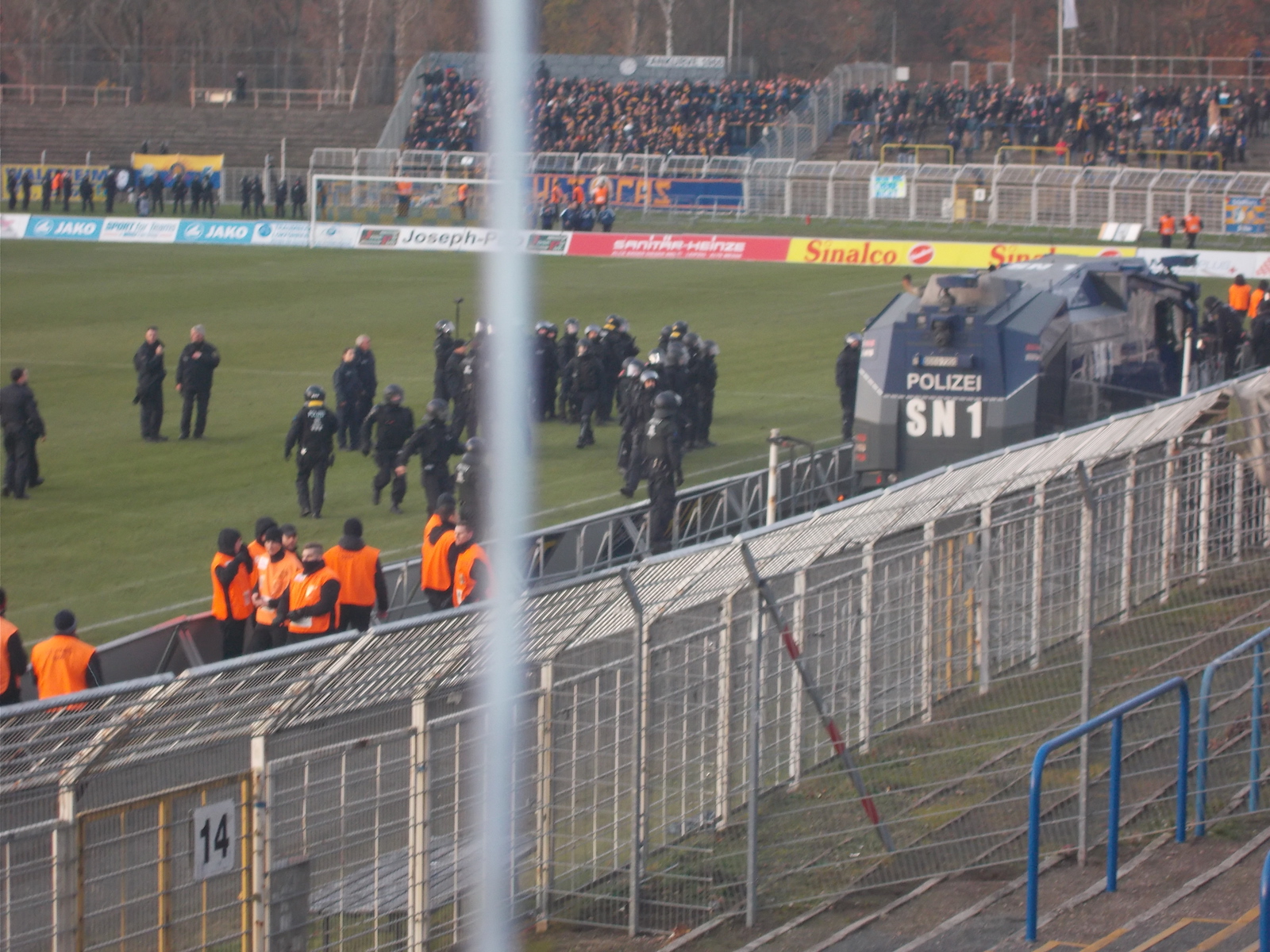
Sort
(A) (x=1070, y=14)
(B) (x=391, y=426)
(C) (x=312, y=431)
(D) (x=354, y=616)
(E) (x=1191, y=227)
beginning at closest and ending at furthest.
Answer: (D) (x=354, y=616) → (C) (x=312, y=431) → (B) (x=391, y=426) → (E) (x=1191, y=227) → (A) (x=1070, y=14)

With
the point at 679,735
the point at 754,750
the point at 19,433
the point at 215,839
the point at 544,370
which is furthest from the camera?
the point at 544,370

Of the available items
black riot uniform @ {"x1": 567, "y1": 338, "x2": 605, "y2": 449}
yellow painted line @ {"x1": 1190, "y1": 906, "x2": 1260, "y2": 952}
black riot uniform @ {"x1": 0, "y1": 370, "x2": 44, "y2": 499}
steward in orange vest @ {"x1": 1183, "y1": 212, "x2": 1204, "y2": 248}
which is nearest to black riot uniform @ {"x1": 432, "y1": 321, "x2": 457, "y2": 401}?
black riot uniform @ {"x1": 567, "y1": 338, "x2": 605, "y2": 449}

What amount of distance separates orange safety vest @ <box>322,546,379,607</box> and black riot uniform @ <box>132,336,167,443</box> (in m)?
10.4

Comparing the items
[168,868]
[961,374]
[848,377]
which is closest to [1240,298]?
[848,377]

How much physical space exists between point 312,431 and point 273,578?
6037mm

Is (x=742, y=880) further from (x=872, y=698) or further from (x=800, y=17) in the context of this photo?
(x=800, y=17)

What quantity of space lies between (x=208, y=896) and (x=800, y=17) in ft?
265

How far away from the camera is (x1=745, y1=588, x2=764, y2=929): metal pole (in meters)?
8.08

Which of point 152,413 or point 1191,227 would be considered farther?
point 1191,227

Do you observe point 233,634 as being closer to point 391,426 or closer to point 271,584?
point 271,584

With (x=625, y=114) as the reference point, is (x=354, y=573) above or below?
below

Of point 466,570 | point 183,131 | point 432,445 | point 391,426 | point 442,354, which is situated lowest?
point 466,570

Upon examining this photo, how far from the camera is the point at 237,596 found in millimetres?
13570

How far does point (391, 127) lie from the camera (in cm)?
6444
